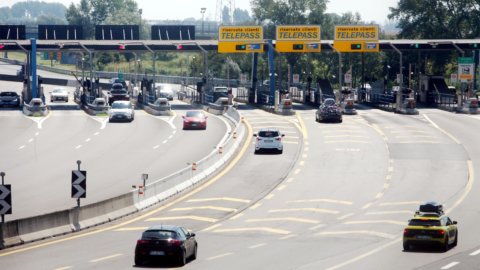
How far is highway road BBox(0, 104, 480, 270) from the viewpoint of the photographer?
36.4m

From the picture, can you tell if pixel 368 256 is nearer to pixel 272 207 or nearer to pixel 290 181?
pixel 272 207

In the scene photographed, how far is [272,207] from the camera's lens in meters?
51.0

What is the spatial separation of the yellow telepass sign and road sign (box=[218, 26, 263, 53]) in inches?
77.6

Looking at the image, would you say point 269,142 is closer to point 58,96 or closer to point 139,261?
point 139,261

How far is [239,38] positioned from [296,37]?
18.4 feet

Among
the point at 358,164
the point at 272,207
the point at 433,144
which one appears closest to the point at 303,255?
the point at 272,207

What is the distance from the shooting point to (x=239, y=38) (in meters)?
112

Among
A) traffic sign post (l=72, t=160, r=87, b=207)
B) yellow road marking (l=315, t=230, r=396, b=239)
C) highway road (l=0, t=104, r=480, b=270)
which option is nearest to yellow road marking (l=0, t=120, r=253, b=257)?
highway road (l=0, t=104, r=480, b=270)

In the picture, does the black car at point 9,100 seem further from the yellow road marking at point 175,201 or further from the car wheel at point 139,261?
the car wheel at point 139,261

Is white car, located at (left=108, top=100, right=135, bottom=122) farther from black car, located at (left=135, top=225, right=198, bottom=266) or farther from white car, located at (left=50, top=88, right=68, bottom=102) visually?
black car, located at (left=135, top=225, right=198, bottom=266)

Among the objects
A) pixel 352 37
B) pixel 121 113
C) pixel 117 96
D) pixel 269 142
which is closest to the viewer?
pixel 269 142

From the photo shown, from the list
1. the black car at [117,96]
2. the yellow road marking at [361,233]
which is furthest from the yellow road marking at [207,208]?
the black car at [117,96]

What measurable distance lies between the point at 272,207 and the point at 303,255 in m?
13.9

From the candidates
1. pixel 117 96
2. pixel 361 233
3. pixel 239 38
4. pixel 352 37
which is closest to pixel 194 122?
pixel 239 38
